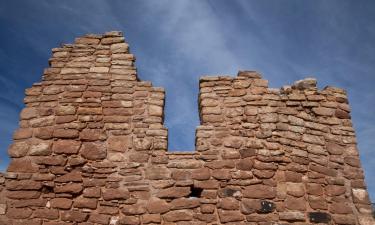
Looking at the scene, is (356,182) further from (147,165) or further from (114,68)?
(114,68)

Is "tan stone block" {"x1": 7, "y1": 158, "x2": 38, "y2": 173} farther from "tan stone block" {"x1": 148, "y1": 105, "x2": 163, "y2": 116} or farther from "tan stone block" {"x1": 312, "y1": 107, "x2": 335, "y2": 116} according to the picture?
"tan stone block" {"x1": 312, "y1": 107, "x2": 335, "y2": 116}

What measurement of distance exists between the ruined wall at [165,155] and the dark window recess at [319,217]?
0.6 inches

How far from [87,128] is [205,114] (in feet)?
5.70

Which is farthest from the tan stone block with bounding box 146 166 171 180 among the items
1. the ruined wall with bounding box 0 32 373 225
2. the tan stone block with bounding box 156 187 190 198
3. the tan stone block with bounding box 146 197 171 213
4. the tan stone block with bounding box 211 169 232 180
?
the tan stone block with bounding box 211 169 232 180

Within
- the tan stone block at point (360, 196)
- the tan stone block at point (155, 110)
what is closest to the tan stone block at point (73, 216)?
the tan stone block at point (155, 110)

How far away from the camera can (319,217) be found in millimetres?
4887

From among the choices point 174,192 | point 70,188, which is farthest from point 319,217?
point 70,188

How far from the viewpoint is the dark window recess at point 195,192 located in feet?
16.1

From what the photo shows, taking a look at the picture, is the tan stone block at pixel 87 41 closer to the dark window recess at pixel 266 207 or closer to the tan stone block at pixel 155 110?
the tan stone block at pixel 155 110

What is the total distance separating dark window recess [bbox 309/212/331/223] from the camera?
486 cm

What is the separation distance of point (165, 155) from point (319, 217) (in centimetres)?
226

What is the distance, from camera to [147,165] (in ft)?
16.4

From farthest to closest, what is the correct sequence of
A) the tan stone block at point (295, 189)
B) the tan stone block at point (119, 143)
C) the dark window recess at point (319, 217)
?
the tan stone block at point (119, 143) < the tan stone block at point (295, 189) < the dark window recess at point (319, 217)

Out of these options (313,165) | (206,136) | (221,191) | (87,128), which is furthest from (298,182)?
(87,128)
